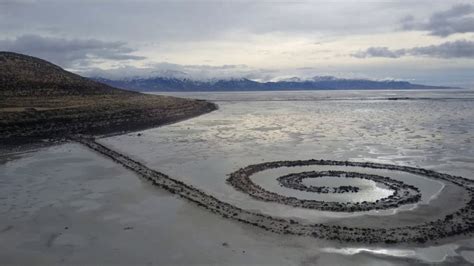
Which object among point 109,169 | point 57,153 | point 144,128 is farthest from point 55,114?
point 109,169

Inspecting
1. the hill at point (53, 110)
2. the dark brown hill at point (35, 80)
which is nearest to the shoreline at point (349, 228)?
the hill at point (53, 110)

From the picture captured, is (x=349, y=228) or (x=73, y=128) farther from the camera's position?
(x=73, y=128)

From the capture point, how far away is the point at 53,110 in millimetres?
57969

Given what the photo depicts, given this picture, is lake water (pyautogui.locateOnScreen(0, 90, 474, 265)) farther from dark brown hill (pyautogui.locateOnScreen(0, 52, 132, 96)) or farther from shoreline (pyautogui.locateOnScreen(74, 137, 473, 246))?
dark brown hill (pyautogui.locateOnScreen(0, 52, 132, 96))

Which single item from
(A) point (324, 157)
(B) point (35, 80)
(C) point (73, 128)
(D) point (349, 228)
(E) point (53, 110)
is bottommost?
(A) point (324, 157)

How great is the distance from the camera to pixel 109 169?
29.5 m

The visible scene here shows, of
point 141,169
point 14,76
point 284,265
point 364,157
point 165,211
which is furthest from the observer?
point 14,76

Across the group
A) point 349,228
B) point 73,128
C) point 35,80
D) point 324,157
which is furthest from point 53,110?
point 349,228

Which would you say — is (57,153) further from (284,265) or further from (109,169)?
(284,265)

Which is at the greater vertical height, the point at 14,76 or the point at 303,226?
the point at 14,76

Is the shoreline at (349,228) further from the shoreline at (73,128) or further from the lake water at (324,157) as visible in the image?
the shoreline at (73,128)

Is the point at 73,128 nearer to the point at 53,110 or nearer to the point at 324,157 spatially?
the point at 53,110

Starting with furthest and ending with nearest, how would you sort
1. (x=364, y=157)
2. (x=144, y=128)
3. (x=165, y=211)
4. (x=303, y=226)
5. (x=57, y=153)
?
(x=144, y=128)
(x=57, y=153)
(x=364, y=157)
(x=165, y=211)
(x=303, y=226)

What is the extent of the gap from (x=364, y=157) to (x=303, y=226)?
59.8ft
